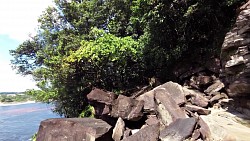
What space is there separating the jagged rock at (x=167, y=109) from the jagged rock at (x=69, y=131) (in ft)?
6.57

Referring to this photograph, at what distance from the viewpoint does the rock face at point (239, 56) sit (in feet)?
23.2

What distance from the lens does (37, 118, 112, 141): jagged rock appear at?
21.6 feet

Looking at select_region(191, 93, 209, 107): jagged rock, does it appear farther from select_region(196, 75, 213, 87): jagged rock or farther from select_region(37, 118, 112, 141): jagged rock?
select_region(37, 118, 112, 141): jagged rock

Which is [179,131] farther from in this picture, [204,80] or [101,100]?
[204,80]

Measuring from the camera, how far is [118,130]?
289 inches

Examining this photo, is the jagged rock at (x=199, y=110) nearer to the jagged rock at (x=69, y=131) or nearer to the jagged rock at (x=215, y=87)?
the jagged rock at (x=215, y=87)

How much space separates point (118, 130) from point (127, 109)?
79 cm

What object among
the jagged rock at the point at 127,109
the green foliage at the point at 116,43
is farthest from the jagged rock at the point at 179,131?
the green foliage at the point at 116,43

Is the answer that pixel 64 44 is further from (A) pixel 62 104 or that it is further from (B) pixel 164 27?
(B) pixel 164 27

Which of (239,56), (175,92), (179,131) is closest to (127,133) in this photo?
(179,131)

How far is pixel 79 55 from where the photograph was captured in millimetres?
10883

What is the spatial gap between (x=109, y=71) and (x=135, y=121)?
537 centimetres

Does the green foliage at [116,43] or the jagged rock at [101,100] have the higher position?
the green foliage at [116,43]

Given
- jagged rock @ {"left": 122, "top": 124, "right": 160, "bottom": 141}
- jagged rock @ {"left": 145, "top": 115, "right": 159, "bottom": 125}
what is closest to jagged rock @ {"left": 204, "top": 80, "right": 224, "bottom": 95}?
jagged rock @ {"left": 145, "top": 115, "right": 159, "bottom": 125}
